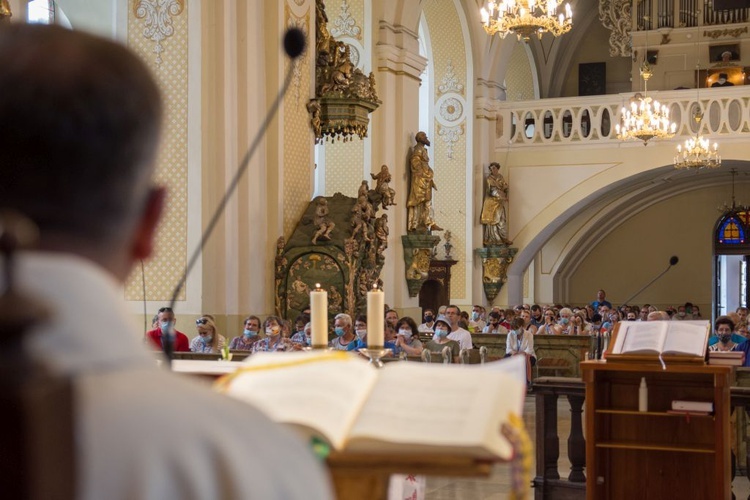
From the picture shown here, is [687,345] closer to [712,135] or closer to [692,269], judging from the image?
[712,135]

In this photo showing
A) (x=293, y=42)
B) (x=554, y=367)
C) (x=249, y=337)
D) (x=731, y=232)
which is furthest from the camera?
(x=731, y=232)

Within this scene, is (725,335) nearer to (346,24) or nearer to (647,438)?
(647,438)

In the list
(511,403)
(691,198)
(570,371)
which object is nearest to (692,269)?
(691,198)

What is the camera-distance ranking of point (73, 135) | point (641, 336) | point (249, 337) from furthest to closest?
point (249, 337), point (641, 336), point (73, 135)

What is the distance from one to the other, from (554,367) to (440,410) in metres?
14.6

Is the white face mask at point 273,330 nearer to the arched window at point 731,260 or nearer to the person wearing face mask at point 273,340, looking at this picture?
the person wearing face mask at point 273,340

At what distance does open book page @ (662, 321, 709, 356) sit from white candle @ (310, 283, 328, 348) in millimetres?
3113

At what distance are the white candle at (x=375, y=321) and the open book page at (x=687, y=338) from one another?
2.69m

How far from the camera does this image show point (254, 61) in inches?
523

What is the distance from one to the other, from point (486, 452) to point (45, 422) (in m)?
0.97

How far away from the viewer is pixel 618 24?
86.1ft

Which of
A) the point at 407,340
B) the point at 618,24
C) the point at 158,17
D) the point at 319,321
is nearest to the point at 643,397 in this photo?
the point at 319,321

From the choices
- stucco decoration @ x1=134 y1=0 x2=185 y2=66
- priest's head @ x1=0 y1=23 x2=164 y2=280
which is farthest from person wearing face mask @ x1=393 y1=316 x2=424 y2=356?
priest's head @ x1=0 y1=23 x2=164 y2=280

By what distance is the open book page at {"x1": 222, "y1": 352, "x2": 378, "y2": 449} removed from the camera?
5.94ft
